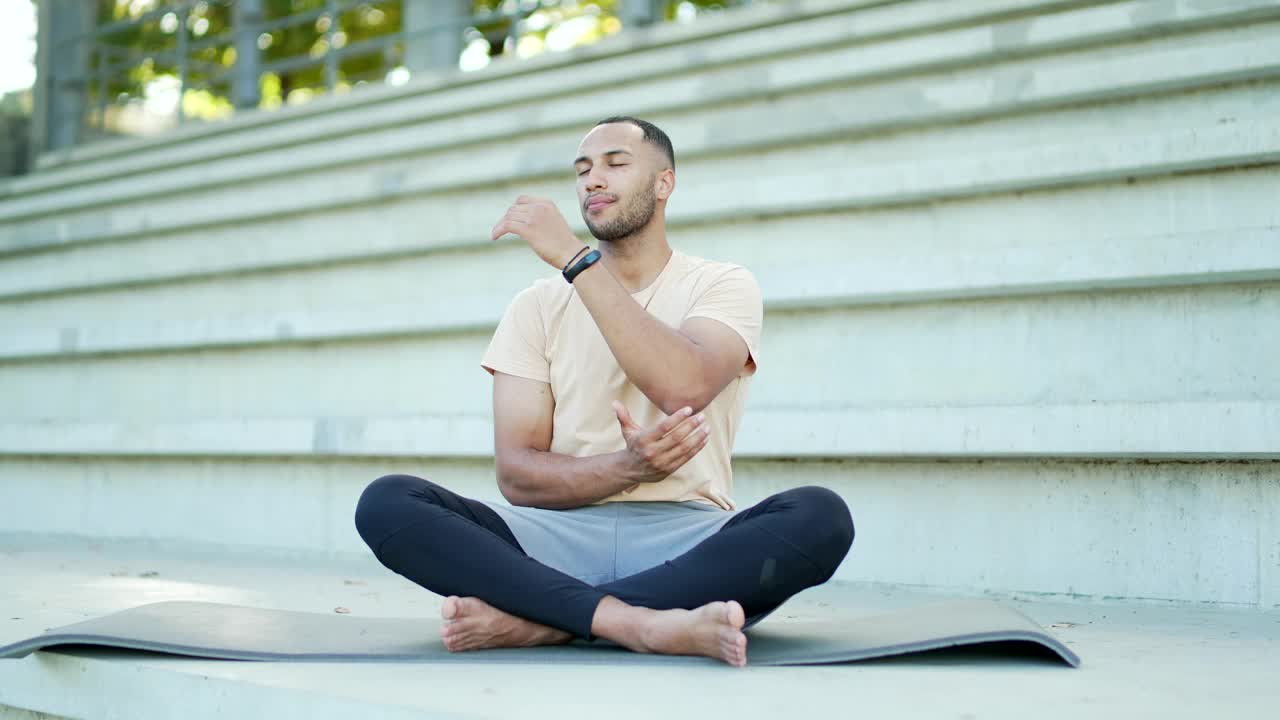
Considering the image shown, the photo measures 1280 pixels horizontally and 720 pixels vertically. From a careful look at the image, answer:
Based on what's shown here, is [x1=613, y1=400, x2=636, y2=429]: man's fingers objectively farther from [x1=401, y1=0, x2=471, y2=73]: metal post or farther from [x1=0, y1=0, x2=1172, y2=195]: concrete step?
[x1=401, y1=0, x2=471, y2=73]: metal post

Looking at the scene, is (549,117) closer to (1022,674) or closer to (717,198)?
(717,198)

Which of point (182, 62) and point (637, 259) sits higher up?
point (182, 62)

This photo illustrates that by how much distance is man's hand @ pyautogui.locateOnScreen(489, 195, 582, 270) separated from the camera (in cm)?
217

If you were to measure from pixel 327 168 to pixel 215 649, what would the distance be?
3.79m

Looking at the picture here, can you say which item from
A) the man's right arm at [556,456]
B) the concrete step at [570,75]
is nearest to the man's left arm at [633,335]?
the man's right arm at [556,456]

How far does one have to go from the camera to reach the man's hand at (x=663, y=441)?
2.02 metres

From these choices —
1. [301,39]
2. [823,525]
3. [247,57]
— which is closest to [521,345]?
[823,525]

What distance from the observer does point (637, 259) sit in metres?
2.46

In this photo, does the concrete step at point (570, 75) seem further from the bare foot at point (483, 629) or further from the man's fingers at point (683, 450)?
the bare foot at point (483, 629)

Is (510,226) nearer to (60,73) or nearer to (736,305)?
(736,305)

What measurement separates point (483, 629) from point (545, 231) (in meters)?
0.67

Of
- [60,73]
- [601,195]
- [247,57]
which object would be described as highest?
[247,57]

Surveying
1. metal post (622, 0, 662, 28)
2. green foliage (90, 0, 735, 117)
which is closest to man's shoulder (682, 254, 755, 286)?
metal post (622, 0, 662, 28)

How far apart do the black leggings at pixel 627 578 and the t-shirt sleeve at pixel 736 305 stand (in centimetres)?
38
